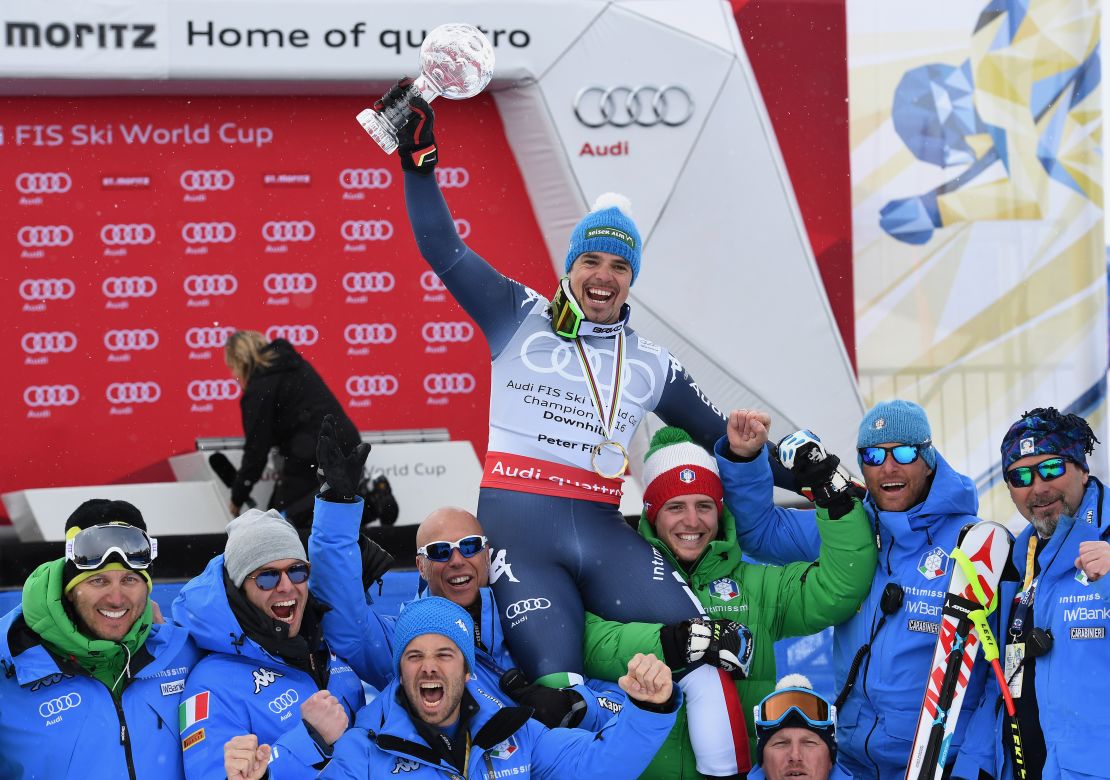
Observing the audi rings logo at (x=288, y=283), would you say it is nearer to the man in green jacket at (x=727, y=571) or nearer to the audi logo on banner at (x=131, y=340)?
the audi logo on banner at (x=131, y=340)

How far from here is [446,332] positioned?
730 centimetres

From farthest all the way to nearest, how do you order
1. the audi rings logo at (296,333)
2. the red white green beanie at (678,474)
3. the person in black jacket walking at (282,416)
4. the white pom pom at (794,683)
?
the audi rings logo at (296,333) < the person in black jacket walking at (282,416) < the red white green beanie at (678,474) < the white pom pom at (794,683)

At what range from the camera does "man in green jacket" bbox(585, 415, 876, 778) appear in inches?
145

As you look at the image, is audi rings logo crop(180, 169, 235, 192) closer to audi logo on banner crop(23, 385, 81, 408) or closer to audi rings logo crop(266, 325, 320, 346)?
audi rings logo crop(266, 325, 320, 346)

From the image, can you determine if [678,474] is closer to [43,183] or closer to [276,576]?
[276,576]

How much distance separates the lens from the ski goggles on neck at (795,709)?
11.3 ft

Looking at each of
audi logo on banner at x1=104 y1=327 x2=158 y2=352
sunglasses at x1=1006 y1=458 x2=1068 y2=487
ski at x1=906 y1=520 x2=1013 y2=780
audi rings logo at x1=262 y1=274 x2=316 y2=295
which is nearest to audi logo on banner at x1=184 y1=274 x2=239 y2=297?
audi rings logo at x1=262 y1=274 x2=316 y2=295

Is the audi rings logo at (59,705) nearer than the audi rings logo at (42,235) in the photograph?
Yes

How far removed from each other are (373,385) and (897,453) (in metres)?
4.09

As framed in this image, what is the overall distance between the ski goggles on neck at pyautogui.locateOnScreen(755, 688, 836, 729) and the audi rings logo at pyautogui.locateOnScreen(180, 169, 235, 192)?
4.76 m

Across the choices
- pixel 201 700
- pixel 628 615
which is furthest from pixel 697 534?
pixel 201 700

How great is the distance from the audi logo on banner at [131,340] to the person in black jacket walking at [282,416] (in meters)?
0.73

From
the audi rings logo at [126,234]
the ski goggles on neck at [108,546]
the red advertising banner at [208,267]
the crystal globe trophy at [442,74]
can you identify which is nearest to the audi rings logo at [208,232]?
the red advertising banner at [208,267]

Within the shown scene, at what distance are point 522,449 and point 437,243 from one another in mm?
655
